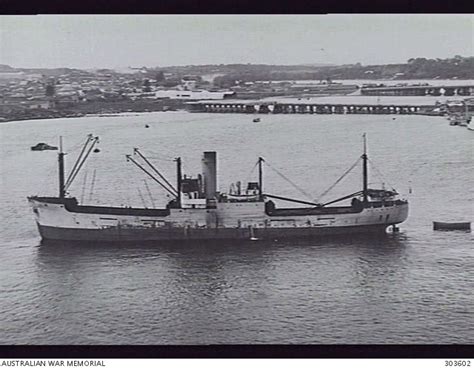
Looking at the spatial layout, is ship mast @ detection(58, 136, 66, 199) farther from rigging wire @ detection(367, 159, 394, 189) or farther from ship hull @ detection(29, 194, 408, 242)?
rigging wire @ detection(367, 159, 394, 189)

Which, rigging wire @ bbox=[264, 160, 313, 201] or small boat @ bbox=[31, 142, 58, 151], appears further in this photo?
rigging wire @ bbox=[264, 160, 313, 201]

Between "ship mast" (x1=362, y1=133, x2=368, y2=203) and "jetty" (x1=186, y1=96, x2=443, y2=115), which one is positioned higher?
"jetty" (x1=186, y1=96, x2=443, y2=115)

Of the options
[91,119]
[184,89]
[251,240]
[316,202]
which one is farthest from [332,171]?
[91,119]

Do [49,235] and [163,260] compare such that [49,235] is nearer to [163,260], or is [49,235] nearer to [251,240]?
[163,260]

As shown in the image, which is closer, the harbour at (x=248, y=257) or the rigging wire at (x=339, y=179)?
the harbour at (x=248, y=257)

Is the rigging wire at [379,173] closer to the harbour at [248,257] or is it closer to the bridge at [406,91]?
the harbour at [248,257]

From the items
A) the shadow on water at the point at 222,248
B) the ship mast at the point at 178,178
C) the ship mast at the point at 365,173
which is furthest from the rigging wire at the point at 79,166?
the ship mast at the point at 365,173

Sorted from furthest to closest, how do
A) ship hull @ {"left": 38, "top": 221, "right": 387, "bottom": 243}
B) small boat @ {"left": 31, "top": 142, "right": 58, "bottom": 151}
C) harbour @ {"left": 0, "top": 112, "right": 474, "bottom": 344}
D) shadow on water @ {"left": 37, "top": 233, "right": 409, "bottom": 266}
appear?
ship hull @ {"left": 38, "top": 221, "right": 387, "bottom": 243} → shadow on water @ {"left": 37, "top": 233, "right": 409, "bottom": 266} → small boat @ {"left": 31, "top": 142, "right": 58, "bottom": 151} → harbour @ {"left": 0, "top": 112, "right": 474, "bottom": 344}

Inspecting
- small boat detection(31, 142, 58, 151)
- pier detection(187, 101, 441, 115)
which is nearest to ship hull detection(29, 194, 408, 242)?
small boat detection(31, 142, 58, 151)
